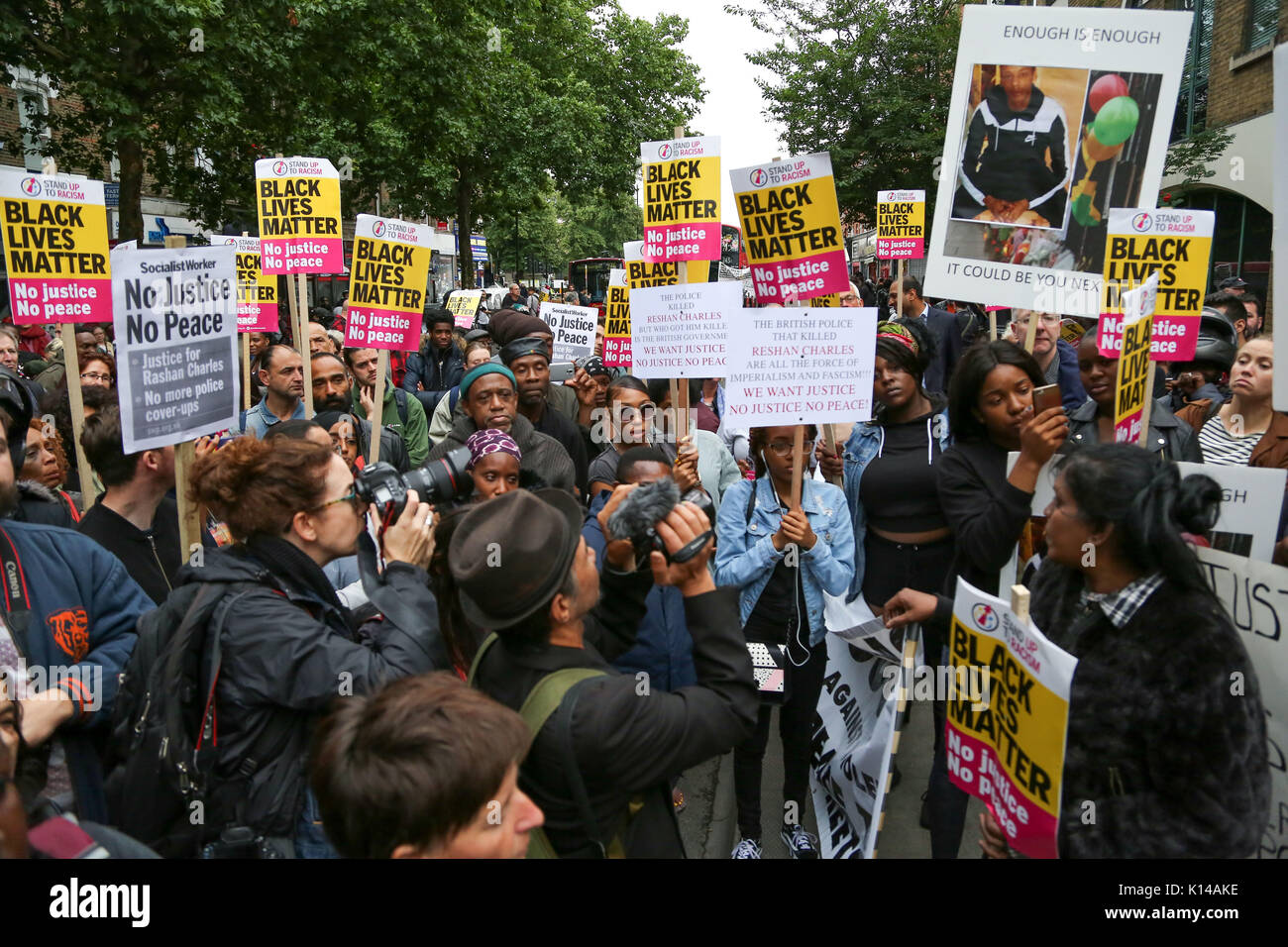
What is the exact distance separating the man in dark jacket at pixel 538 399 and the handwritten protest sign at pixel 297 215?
160cm

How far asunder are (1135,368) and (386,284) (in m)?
4.50

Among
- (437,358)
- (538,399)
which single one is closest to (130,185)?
(437,358)

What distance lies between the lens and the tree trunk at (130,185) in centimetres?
1310

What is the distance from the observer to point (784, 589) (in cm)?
410

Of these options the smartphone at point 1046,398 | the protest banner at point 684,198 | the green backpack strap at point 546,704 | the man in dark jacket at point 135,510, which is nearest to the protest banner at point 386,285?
the protest banner at point 684,198

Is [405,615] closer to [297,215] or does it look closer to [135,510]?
[135,510]

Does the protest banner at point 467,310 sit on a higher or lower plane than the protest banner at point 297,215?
lower

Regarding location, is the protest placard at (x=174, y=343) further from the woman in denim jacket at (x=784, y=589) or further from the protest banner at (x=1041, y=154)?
the protest banner at (x=1041, y=154)

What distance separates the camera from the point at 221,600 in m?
2.34

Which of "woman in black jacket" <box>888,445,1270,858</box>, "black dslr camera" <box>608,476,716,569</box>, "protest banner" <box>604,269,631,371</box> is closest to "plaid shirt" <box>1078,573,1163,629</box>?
"woman in black jacket" <box>888,445,1270,858</box>

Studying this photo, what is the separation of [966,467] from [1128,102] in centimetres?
172

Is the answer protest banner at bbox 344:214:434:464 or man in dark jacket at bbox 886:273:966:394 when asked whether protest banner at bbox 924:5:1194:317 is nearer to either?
protest banner at bbox 344:214:434:464

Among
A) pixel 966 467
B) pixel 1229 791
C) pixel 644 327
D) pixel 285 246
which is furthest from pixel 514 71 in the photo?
pixel 1229 791
